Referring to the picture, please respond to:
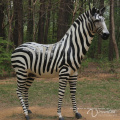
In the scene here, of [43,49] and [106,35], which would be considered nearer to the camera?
[106,35]

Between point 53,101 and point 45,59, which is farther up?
point 45,59

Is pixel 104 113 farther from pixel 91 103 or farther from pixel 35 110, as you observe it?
pixel 35 110

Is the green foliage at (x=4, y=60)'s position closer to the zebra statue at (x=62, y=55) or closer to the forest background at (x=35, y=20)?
the forest background at (x=35, y=20)

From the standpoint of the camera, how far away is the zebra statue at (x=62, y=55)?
4902mm

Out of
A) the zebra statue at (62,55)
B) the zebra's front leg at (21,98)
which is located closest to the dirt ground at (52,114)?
the zebra's front leg at (21,98)

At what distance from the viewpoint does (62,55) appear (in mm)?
4977

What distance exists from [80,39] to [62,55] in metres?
0.62

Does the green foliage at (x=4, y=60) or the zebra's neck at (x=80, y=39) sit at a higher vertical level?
the zebra's neck at (x=80, y=39)

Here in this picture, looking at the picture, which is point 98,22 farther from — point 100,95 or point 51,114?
point 100,95

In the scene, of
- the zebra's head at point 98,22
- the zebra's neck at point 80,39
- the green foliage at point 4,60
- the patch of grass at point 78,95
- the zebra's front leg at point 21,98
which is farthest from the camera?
the green foliage at point 4,60

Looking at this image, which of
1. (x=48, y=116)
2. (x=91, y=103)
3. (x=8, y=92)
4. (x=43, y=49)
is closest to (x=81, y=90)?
(x=91, y=103)

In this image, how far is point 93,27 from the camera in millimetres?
4961

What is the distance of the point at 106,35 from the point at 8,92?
5.78m

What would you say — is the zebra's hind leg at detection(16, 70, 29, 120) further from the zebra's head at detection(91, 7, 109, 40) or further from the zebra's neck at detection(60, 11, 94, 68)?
the zebra's head at detection(91, 7, 109, 40)
